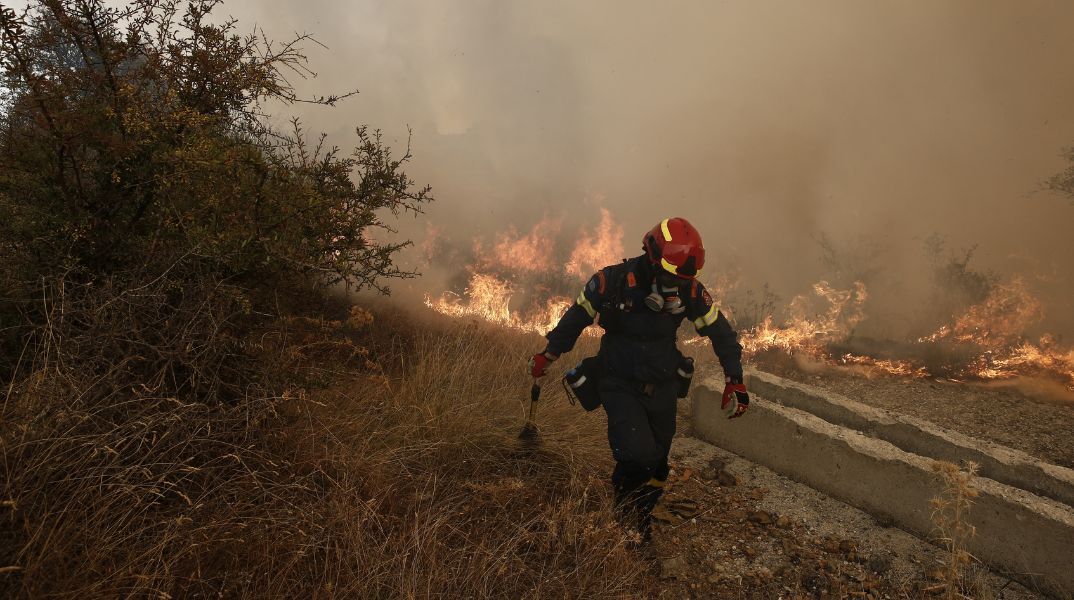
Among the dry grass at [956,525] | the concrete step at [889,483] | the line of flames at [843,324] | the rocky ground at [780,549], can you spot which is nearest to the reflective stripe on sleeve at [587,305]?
the rocky ground at [780,549]

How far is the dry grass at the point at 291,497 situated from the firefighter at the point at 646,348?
1.07 feet

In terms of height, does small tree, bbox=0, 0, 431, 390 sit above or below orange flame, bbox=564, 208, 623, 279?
below

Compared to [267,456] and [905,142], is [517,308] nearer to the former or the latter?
[267,456]

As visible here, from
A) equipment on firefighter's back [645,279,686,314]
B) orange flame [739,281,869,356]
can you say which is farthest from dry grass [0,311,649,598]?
orange flame [739,281,869,356]

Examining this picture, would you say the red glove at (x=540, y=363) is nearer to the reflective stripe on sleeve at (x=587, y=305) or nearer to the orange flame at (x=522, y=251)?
the reflective stripe on sleeve at (x=587, y=305)

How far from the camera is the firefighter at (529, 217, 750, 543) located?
3068mm

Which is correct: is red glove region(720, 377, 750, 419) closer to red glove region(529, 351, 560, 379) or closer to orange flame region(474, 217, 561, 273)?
red glove region(529, 351, 560, 379)

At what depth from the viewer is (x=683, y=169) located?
21906mm

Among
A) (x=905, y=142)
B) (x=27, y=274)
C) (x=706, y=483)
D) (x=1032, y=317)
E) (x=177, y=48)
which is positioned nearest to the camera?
(x=27, y=274)

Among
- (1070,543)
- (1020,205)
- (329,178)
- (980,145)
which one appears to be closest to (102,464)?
(329,178)

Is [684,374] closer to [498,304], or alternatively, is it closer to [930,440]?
[930,440]

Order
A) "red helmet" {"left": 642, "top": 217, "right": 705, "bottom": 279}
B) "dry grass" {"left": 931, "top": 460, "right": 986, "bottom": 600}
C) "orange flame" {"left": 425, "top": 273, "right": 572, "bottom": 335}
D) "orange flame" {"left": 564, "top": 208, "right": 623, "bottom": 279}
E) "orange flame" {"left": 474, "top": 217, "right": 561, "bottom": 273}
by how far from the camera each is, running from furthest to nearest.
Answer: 1. "orange flame" {"left": 564, "top": 208, "right": 623, "bottom": 279}
2. "orange flame" {"left": 474, "top": 217, "right": 561, "bottom": 273}
3. "orange flame" {"left": 425, "top": 273, "right": 572, "bottom": 335}
4. "red helmet" {"left": 642, "top": 217, "right": 705, "bottom": 279}
5. "dry grass" {"left": 931, "top": 460, "right": 986, "bottom": 600}

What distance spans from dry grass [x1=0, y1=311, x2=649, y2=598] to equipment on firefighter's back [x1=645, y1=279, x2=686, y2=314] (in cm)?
117

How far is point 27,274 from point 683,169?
21994mm
